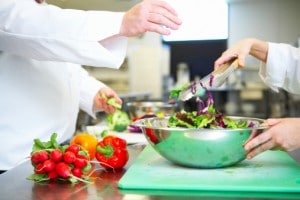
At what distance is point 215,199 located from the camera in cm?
68

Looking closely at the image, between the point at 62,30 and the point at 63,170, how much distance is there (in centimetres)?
35

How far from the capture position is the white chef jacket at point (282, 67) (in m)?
1.18

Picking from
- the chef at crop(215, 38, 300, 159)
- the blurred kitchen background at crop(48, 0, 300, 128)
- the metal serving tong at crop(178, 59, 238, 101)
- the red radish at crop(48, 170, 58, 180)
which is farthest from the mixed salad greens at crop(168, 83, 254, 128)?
the blurred kitchen background at crop(48, 0, 300, 128)

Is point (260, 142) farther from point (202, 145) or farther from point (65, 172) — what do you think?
point (65, 172)

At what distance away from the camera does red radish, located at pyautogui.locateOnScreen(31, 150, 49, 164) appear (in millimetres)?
788

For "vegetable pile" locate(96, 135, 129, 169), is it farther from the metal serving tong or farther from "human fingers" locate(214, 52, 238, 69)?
"human fingers" locate(214, 52, 238, 69)

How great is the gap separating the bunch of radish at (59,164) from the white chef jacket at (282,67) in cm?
70

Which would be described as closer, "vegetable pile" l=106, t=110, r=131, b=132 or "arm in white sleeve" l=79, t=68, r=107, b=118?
"arm in white sleeve" l=79, t=68, r=107, b=118

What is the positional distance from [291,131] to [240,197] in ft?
0.68

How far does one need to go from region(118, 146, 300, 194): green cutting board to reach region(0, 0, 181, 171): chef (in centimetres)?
29

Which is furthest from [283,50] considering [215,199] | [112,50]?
[215,199]

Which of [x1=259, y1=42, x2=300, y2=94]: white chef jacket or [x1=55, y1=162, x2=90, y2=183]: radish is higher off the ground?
[x1=259, y1=42, x2=300, y2=94]: white chef jacket

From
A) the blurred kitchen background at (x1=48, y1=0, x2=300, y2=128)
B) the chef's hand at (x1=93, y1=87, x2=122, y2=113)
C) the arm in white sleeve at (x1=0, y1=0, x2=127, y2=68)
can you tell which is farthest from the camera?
the blurred kitchen background at (x1=48, y1=0, x2=300, y2=128)

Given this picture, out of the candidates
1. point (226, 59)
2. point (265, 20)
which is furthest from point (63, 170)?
point (265, 20)
